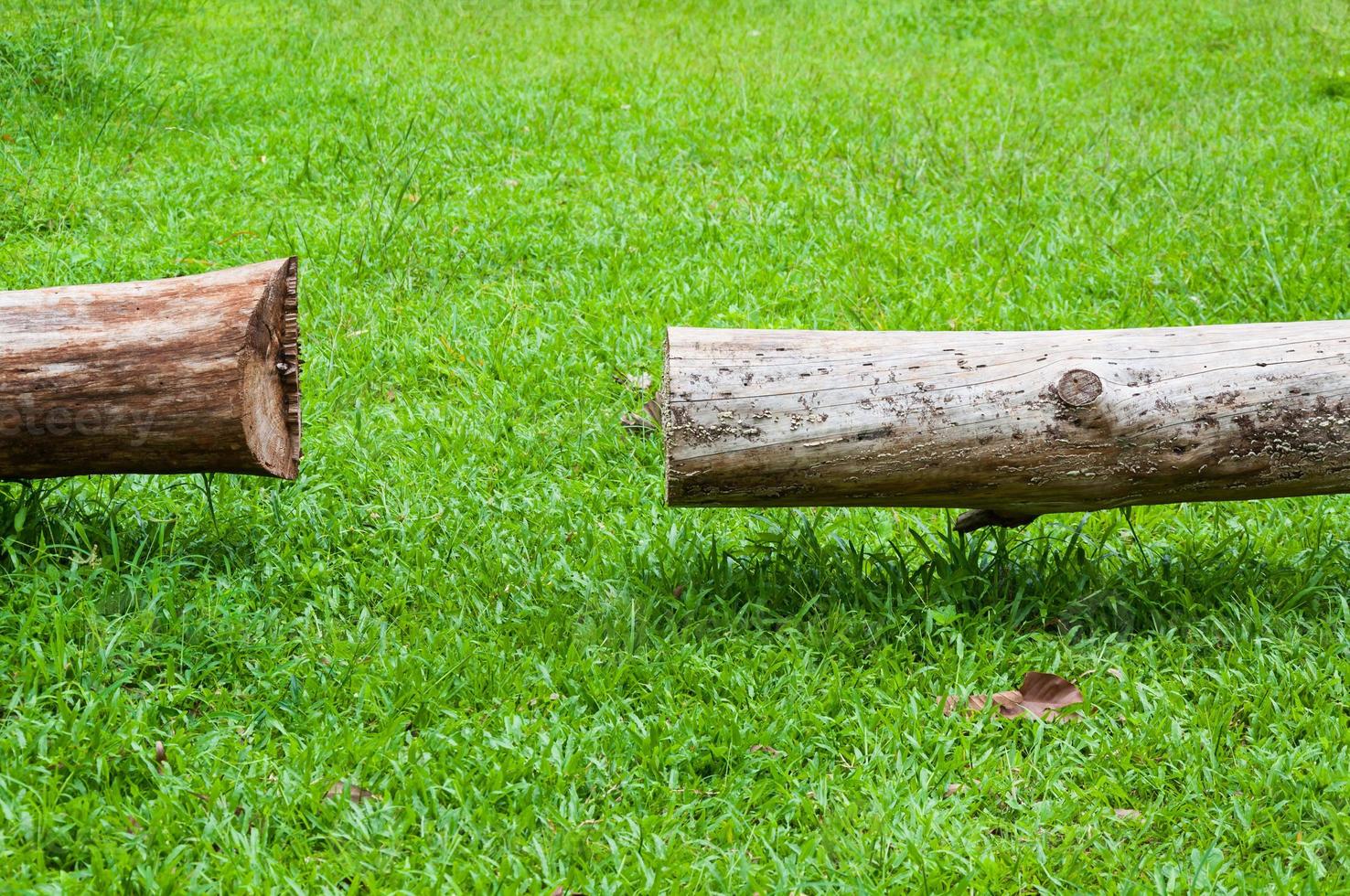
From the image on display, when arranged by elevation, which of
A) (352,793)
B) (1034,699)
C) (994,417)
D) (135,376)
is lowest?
(1034,699)

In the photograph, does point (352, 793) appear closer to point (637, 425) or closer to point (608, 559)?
point (608, 559)

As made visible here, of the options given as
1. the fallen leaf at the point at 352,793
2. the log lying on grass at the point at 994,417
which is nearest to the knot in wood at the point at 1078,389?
the log lying on grass at the point at 994,417

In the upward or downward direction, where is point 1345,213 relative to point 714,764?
upward

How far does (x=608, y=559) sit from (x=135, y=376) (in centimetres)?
139

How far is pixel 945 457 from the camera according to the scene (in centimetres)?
320

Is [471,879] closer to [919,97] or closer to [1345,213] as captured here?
[1345,213]

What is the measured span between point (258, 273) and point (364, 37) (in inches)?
251

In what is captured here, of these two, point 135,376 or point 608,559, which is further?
point 608,559

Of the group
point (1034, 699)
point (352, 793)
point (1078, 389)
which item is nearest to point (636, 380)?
point (1078, 389)

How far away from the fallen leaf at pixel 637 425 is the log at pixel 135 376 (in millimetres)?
1566

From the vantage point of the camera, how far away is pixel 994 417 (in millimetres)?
3180

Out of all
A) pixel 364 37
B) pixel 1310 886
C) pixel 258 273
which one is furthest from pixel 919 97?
pixel 1310 886

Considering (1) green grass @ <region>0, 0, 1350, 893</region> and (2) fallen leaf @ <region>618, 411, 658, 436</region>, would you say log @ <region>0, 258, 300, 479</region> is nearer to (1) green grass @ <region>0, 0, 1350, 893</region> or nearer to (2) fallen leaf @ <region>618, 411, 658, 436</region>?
(1) green grass @ <region>0, 0, 1350, 893</region>

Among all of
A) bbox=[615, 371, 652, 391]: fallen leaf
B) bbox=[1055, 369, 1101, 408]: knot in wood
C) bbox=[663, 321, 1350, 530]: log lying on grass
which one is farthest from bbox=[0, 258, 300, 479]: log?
bbox=[1055, 369, 1101, 408]: knot in wood
